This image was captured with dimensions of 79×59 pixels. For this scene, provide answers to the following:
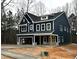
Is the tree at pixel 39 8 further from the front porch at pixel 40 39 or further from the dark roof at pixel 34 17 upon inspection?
the front porch at pixel 40 39

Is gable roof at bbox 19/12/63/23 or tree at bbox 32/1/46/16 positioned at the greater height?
tree at bbox 32/1/46/16

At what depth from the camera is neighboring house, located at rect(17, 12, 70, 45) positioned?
1706mm

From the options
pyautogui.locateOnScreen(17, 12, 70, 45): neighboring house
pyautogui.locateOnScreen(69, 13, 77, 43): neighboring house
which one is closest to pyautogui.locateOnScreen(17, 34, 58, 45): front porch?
pyautogui.locateOnScreen(17, 12, 70, 45): neighboring house

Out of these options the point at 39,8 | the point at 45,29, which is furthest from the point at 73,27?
the point at 39,8

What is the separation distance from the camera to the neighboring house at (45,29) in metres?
1.71

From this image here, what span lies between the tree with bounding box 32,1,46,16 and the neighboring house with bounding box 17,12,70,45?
0.15 ft

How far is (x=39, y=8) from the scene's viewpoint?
5.79 ft

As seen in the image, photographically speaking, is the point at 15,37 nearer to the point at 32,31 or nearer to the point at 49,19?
the point at 32,31

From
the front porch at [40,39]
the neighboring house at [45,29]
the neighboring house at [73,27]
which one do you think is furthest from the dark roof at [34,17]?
the neighboring house at [73,27]

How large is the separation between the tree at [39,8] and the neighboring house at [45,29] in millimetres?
45

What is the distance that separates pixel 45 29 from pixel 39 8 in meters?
0.22

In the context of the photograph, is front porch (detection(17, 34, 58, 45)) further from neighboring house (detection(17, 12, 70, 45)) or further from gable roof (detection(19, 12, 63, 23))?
gable roof (detection(19, 12, 63, 23))

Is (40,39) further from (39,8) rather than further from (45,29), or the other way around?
(39,8)

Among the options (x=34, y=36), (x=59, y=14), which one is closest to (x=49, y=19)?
(x=59, y=14)
